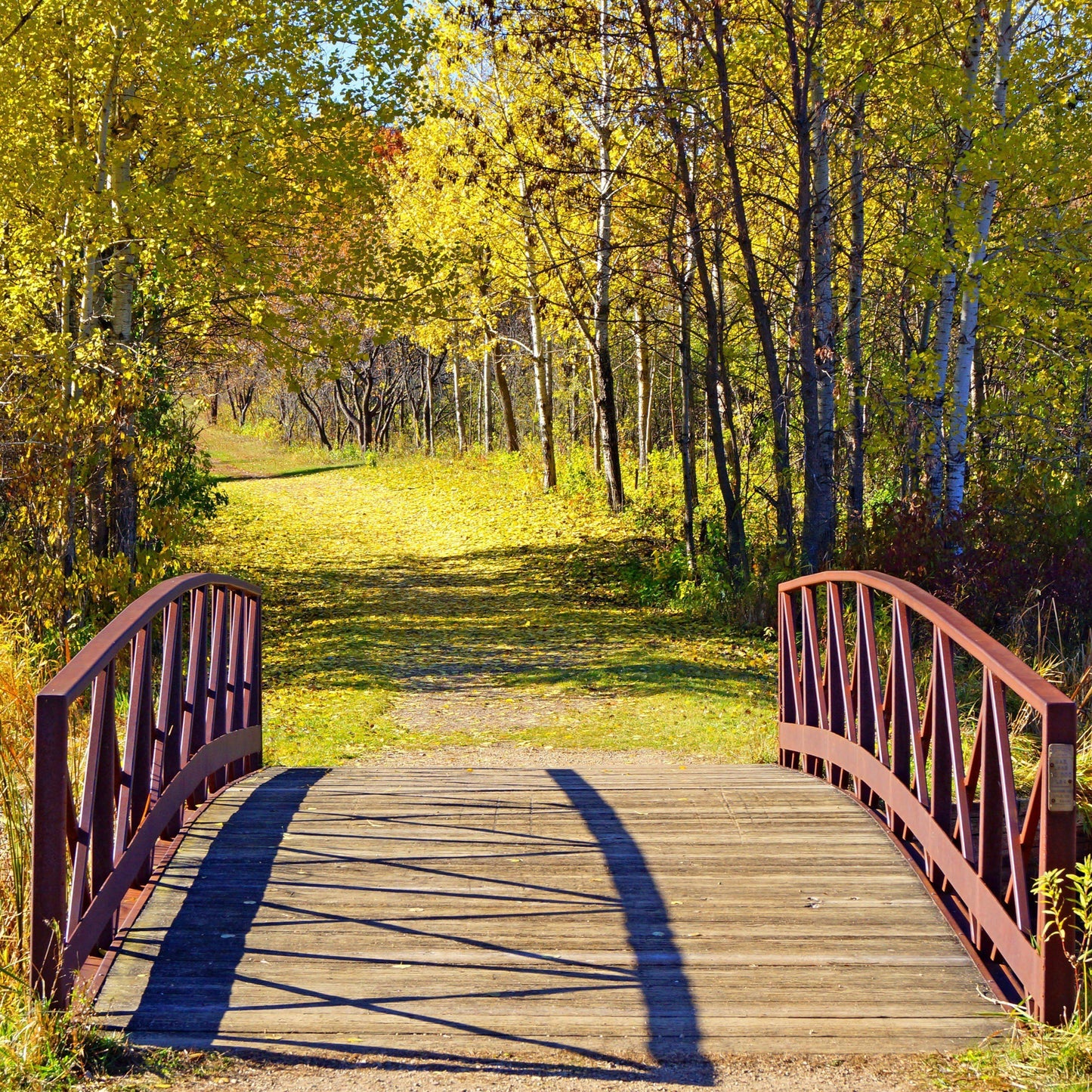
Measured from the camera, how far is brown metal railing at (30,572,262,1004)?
11.6ft

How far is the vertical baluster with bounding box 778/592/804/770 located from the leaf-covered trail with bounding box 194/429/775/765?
808 mm

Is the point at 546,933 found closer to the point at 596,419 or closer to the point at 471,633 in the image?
the point at 471,633

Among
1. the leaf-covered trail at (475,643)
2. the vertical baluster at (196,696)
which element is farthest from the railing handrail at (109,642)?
the leaf-covered trail at (475,643)

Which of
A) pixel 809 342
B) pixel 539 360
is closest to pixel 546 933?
pixel 809 342

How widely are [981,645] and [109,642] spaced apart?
2.97m

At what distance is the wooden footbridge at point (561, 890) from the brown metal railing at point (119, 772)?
14 millimetres

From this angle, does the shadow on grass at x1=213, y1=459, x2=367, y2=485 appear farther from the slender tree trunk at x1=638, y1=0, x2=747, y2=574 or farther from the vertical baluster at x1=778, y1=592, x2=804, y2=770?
the vertical baluster at x1=778, y1=592, x2=804, y2=770

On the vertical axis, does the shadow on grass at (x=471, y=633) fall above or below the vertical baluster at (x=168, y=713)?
below

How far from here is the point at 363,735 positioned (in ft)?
29.8

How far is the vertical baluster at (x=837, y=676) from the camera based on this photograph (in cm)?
591

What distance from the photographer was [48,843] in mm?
3510

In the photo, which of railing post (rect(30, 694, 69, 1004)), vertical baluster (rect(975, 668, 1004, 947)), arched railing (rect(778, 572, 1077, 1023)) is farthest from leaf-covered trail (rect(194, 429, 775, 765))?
railing post (rect(30, 694, 69, 1004))

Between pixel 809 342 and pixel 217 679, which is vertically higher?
pixel 809 342

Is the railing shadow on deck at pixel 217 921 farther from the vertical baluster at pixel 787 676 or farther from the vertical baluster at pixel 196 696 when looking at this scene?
the vertical baluster at pixel 787 676
